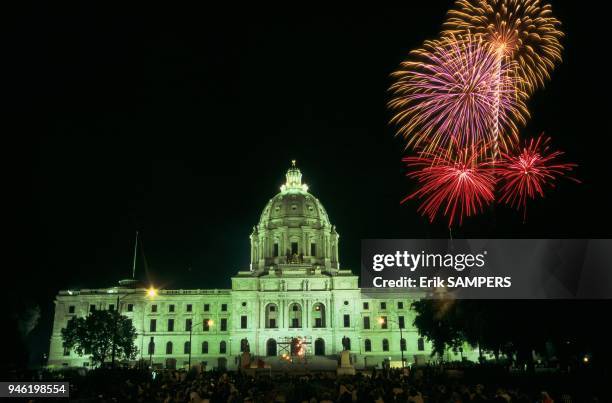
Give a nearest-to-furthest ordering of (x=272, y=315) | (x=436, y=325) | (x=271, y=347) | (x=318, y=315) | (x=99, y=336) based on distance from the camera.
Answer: (x=436, y=325)
(x=99, y=336)
(x=271, y=347)
(x=318, y=315)
(x=272, y=315)

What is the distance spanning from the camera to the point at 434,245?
51250 mm

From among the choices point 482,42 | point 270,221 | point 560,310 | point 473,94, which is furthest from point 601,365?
point 270,221

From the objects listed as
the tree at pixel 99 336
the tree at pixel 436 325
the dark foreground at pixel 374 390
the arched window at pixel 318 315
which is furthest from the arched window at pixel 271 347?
the dark foreground at pixel 374 390

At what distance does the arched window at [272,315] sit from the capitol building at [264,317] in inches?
5.9

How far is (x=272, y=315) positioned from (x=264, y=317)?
2.32 metres

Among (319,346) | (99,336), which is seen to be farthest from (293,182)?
(99,336)

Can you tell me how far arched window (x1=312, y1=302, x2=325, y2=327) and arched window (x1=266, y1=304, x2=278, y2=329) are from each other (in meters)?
5.64

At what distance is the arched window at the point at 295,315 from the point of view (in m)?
91.2

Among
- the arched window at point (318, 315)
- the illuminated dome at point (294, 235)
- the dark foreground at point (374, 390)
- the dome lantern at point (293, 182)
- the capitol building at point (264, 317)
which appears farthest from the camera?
the dome lantern at point (293, 182)

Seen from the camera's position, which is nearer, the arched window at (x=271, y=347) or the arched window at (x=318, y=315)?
the arched window at (x=271, y=347)

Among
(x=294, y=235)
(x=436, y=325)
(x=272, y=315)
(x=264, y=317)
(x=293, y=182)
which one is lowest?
(x=436, y=325)

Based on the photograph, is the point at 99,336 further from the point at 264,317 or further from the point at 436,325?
the point at 436,325

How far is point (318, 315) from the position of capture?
92062 millimetres

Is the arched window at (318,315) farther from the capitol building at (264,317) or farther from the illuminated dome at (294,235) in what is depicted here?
the illuminated dome at (294,235)
